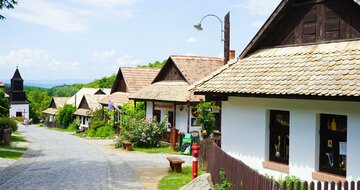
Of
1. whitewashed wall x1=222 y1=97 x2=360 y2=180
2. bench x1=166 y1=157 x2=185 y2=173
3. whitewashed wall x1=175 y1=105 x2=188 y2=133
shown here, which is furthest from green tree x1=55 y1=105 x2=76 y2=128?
whitewashed wall x1=222 y1=97 x2=360 y2=180

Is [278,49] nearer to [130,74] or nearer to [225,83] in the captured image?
[225,83]

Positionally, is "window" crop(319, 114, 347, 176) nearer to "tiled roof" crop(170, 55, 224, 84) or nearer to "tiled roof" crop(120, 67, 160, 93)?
"tiled roof" crop(170, 55, 224, 84)

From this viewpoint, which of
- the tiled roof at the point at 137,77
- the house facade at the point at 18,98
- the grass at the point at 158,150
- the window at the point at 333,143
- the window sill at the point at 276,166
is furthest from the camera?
the house facade at the point at 18,98

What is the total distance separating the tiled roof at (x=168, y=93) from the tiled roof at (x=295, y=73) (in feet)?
38.6

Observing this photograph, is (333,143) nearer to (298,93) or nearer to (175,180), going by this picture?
(298,93)

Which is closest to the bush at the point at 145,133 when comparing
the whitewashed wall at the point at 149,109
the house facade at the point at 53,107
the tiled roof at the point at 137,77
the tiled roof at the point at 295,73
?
the whitewashed wall at the point at 149,109

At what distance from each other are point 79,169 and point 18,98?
85383 mm

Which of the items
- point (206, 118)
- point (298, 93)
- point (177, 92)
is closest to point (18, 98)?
point (177, 92)

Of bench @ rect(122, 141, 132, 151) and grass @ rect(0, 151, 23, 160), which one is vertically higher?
bench @ rect(122, 141, 132, 151)

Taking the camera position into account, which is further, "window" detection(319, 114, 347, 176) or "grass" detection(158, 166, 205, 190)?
"grass" detection(158, 166, 205, 190)

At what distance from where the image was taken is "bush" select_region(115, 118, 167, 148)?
26250 millimetres

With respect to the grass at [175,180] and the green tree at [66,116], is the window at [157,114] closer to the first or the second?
the grass at [175,180]

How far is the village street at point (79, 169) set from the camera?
14562mm

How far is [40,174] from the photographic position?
55.3 feet
